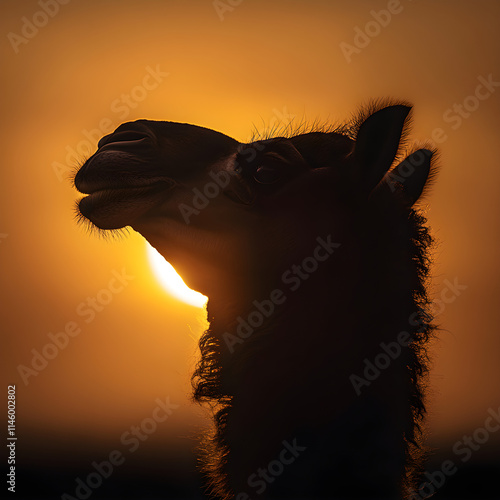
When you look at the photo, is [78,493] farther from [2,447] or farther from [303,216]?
[303,216]

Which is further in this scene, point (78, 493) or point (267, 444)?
point (78, 493)

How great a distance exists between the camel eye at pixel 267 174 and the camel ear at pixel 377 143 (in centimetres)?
30

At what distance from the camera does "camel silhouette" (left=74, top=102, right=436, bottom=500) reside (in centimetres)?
213

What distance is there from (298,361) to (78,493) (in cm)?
136

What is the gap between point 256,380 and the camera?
2.24 metres

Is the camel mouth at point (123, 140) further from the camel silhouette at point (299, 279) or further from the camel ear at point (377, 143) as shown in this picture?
the camel ear at point (377, 143)

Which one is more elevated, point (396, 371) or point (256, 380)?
point (396, 371)

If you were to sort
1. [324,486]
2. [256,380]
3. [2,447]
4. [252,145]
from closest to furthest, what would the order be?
1. [324,486]
2. [256,380]
3. [252,145]
4. [2,447]

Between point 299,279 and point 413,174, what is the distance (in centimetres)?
65

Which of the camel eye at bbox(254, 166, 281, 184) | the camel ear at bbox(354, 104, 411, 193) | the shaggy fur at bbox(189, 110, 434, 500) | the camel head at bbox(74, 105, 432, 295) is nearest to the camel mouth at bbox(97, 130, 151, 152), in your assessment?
the camel head at bbox(74, 105, 432, 295)

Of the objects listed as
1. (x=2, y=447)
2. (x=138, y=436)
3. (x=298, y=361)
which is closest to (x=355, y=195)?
(x=298, y=361)

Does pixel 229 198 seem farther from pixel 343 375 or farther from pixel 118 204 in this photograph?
pixel 343 375

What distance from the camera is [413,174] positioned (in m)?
2.44

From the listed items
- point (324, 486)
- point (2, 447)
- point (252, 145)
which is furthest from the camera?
point (2, 447)
